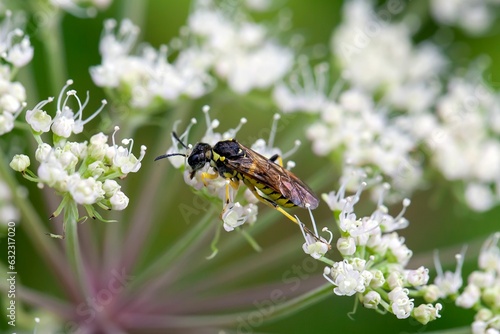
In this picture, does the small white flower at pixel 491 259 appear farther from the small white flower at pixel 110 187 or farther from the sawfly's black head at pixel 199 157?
the small white flower at pixel 110 187

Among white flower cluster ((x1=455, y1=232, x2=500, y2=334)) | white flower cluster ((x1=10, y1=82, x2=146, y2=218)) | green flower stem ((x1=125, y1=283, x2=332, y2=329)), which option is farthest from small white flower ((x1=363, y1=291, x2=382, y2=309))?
white flower cluster ((x1=10, y1=82, x2=146, y2=218))

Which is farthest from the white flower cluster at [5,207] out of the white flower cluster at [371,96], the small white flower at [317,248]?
the small white flower at [317,248]

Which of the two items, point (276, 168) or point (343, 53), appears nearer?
point (276, 168)

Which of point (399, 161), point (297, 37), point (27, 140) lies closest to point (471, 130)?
point (399, 161)

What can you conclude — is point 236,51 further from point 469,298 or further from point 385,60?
point 469,298

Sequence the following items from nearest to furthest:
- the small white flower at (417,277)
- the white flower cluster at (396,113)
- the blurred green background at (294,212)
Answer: the small white flower at (417,277), the white flower cluster at (396,113), the blurred green background at (294,212)

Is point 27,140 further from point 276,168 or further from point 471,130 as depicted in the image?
point 471,130
